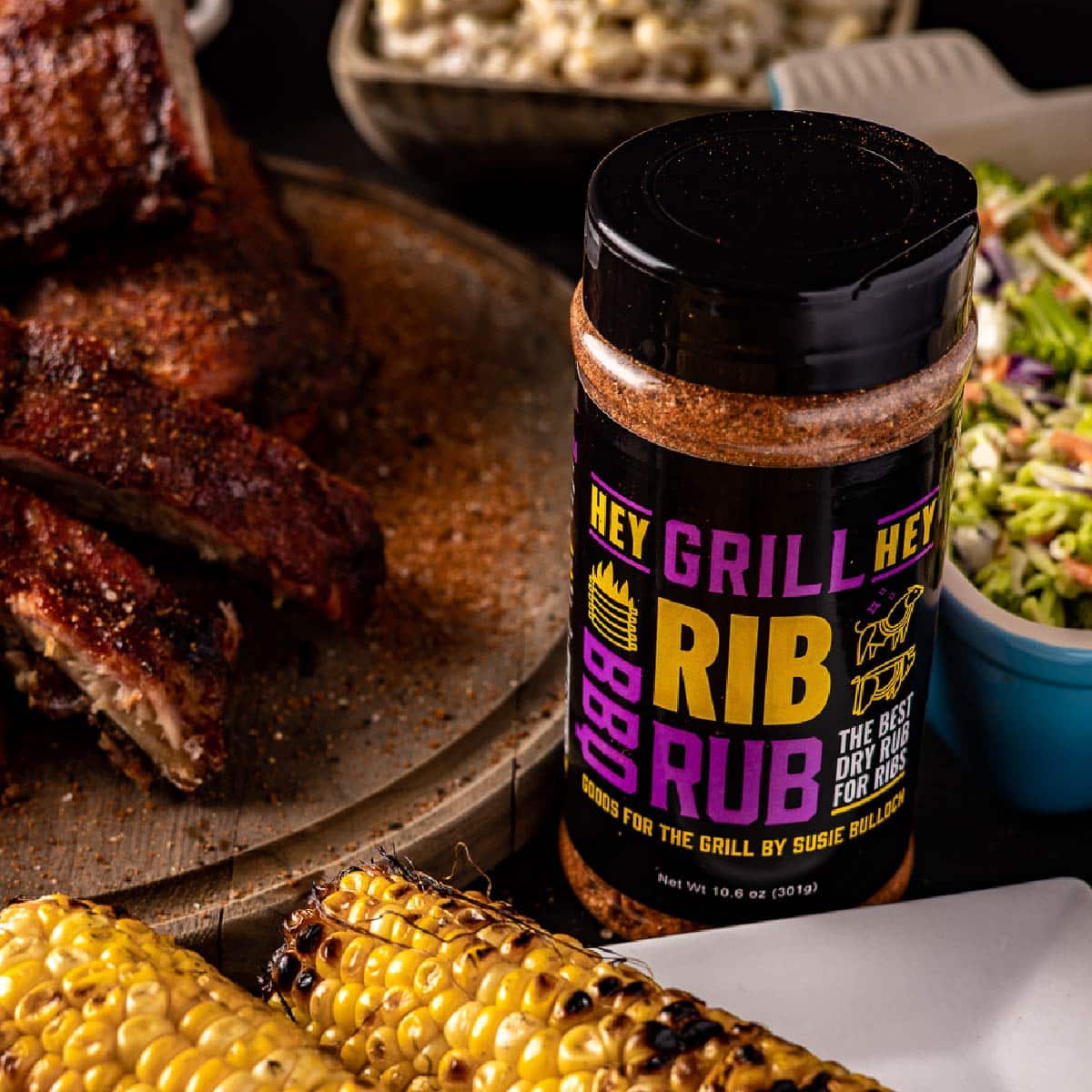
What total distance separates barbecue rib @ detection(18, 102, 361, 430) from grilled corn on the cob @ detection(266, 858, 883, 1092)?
3.06ft

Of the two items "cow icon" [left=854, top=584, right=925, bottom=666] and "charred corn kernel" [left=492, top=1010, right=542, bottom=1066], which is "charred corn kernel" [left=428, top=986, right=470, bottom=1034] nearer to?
"charred corn kernel" [left=492, top=1010, right=542, bottom=1066]

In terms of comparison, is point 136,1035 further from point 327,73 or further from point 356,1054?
point 327,73

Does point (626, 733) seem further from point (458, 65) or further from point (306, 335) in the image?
point (458, 65)

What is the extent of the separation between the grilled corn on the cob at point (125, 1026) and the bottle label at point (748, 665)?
18.4 inches

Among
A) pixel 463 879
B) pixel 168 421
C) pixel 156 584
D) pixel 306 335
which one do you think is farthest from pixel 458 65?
pixel 463 879

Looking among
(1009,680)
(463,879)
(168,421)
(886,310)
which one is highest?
(886,310)

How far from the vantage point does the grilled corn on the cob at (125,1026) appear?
124cm

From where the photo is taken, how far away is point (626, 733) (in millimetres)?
1586

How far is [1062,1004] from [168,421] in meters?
1.23

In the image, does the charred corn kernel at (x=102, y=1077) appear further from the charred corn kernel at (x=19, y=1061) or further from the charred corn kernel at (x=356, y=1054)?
the charred corn kernel at (x=356, y=1054)

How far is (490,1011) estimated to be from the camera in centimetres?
129

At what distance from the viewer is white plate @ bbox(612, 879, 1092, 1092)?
151 cm

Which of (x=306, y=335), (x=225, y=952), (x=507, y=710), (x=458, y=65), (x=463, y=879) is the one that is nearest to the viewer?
(x=225, y=952)

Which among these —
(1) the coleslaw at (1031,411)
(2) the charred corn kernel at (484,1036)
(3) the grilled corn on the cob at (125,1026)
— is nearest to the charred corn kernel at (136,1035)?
(3) the grilled corn on the cob at (125,1026)
